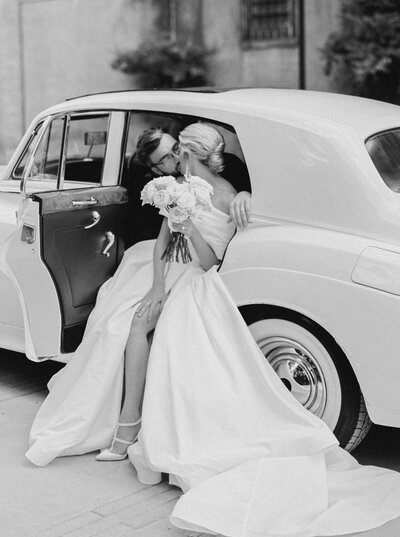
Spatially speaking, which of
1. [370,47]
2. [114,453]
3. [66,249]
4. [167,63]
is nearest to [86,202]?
[66,249]

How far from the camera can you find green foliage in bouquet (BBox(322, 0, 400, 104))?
1395cm

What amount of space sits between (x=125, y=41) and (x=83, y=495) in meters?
14.7

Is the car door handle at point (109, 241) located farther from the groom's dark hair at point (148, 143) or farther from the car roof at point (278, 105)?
the car roof at point (278, 105)

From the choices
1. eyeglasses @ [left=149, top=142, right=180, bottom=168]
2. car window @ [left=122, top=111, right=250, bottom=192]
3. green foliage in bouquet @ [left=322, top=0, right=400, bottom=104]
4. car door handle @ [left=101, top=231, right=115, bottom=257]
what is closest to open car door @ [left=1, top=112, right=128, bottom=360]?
car door handle @ [left=101, top=231, right=115, bottom=257]

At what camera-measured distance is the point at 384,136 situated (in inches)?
179

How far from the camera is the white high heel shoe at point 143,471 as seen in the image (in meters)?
4.15

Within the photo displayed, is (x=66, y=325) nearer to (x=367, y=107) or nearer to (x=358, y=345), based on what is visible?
(x=358, y=345)

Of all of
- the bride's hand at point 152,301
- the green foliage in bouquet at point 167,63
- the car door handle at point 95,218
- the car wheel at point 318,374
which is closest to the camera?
the car wheel at point 318,374

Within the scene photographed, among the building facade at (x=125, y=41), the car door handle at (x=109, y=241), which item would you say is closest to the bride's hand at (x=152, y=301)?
the car door handle at (x=109, y=241)

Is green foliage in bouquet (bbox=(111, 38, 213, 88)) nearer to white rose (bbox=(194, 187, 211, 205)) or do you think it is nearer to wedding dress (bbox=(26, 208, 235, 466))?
wedding dress (bbox=(26, 208, 235, 466))

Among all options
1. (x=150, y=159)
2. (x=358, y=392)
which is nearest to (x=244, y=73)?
(x=150, y=159)

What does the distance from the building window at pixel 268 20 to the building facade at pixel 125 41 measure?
0.02 m

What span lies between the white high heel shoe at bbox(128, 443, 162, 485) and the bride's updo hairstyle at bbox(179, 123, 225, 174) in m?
1.51

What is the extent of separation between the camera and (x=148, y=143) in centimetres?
497
